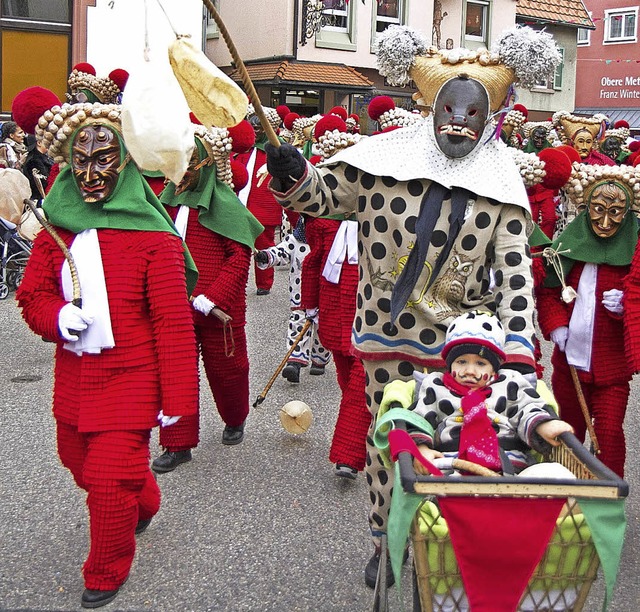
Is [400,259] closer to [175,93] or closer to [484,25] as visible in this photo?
[175,93]

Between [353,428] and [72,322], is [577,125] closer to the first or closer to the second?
[353,428]

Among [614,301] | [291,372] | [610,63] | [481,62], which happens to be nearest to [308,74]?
[291,372]

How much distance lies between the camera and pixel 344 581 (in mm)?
3857

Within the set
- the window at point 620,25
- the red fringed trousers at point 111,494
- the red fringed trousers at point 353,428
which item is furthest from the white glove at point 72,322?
the window at point 620,25

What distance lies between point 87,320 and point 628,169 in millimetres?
2886

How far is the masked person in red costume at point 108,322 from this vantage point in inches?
140

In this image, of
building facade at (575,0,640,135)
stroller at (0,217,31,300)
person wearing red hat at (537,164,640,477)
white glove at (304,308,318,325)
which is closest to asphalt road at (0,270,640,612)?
person wearing red hat at (537,164,640,477)

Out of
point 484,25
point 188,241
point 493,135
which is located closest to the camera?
point 493,135

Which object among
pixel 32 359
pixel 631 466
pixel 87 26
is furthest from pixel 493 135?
pixel 87 26

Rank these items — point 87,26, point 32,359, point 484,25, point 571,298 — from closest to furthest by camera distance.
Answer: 1. point 571,298
2. point 32,359
3. point 87,26
4. point 484,25

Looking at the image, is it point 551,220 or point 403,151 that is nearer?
point 403,151

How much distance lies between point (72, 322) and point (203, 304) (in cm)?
149

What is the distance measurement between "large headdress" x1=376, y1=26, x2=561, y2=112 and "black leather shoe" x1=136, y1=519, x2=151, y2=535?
225 cm

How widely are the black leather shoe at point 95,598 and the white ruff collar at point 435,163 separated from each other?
1.89 metres
